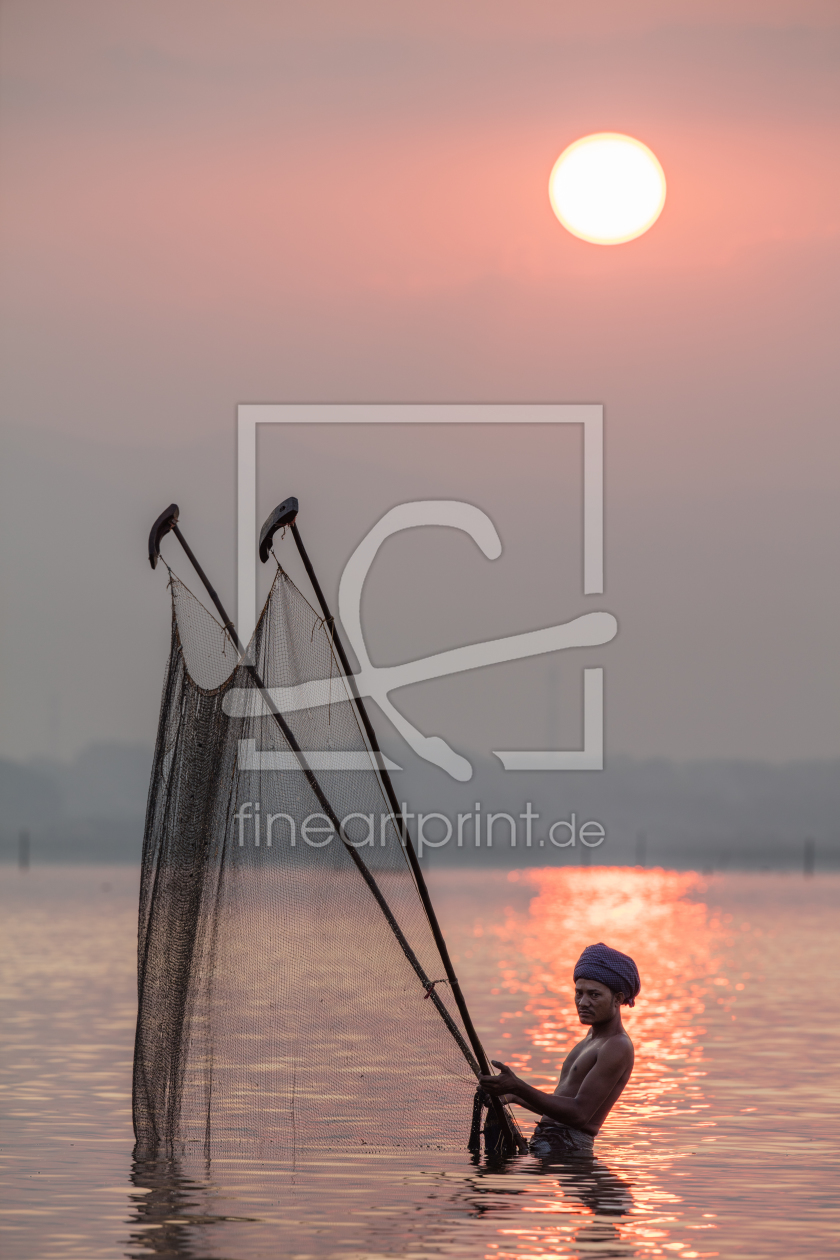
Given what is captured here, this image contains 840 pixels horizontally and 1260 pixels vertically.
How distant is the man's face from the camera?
37.8 ft

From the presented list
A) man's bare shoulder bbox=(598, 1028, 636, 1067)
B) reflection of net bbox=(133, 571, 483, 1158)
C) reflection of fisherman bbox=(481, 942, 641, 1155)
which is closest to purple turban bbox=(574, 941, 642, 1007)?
reflection of fisherman bbox=(481, 942, 641, 1155)

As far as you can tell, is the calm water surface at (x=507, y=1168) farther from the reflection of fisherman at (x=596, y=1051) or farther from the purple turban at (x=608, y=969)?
the purple turban at (x=608, y=969)

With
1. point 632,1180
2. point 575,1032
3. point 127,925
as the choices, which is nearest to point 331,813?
point 632,1180

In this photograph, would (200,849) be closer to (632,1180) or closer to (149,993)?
(149,993)

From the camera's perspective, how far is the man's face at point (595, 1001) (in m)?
11.5

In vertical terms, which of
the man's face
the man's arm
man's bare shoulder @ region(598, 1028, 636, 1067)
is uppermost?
the man's face

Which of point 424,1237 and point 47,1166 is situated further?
point 47,1166

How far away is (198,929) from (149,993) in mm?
681

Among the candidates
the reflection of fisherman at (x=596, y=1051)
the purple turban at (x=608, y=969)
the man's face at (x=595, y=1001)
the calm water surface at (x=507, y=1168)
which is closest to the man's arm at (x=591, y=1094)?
the reflection of fisherman at (x=596, y=1051)

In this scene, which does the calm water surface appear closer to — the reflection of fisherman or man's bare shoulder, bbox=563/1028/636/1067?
the reflection of fisherman

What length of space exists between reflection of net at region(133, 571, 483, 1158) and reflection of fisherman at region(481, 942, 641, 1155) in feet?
2.19

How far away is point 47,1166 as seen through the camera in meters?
13.3

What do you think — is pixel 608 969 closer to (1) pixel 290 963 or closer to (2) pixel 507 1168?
(2) pixel 507 1168

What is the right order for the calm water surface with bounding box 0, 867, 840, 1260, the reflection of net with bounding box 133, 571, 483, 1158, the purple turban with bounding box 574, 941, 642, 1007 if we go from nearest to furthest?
the calm water surface with bounding box 0, 867, 840, 1260
the purple turban with bounding box 574, 941, 642, 1007
the reflection of net with bounding box 133, 571, 483, 1158
